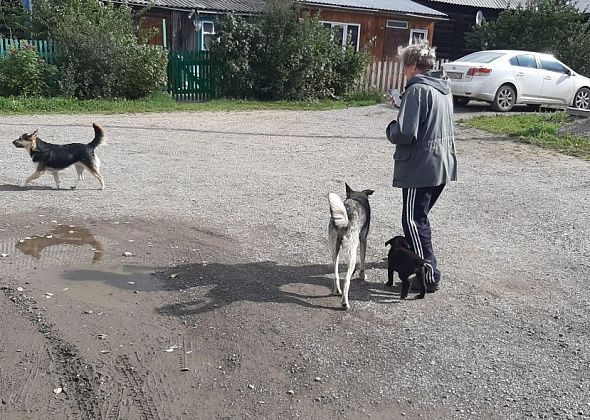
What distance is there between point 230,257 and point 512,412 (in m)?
2.97

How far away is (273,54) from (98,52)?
5.38 meters

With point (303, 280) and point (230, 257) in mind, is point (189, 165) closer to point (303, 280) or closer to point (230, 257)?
point (230, 257)

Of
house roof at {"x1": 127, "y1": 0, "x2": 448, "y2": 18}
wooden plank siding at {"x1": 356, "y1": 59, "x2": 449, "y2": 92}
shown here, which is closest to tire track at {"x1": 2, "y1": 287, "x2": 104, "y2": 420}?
house roof at {"x1": 127, "y1": 0, "x2": 448, "y2": 18}

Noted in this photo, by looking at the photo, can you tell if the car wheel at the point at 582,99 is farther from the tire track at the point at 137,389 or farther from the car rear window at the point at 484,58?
the tire track at the point at 137,389

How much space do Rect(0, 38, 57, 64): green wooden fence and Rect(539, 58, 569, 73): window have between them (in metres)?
13.9

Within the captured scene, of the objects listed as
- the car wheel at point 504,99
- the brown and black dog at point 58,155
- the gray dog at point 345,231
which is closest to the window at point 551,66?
the car wheel at point 504,99

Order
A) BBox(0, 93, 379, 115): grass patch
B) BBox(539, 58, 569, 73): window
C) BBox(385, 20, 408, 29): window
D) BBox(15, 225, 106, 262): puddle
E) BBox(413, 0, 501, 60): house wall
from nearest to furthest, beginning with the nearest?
BBox(15, 225, 106, 262): puddle
BBox(0, 93, 379, 115): grass patch
BBox(539, 58, 569, 73): window
BBox(385, 20, 408, 29): window
BBox(413, 0, 501, 60): house wall

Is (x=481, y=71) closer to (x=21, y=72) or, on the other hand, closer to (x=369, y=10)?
(x=369, y=10)

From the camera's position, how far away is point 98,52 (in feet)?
53.5

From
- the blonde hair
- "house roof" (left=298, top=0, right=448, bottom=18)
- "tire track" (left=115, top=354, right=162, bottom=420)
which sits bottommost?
"tire track" (left=115, top=354, right=162, bottom=420)

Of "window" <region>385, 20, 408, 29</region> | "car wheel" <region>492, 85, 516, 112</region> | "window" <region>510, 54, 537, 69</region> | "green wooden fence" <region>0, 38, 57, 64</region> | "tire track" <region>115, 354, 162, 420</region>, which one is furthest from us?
"window" <region>385, 20, 408, 29</region>

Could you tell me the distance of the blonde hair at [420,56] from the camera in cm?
476

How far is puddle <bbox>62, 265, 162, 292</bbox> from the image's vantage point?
→ 5000 millimetres

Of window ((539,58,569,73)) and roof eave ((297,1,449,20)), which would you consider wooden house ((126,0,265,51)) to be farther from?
window ((539,58,569,73))
